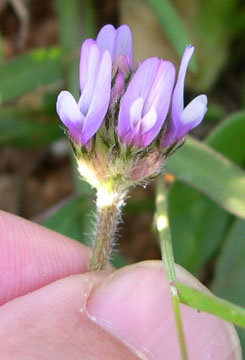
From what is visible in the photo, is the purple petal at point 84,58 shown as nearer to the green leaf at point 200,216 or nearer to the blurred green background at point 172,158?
the blurred green background at point 172,158

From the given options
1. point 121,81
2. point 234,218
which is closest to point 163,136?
point 121,81

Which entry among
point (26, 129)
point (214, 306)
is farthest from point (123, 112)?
point (26, 129)

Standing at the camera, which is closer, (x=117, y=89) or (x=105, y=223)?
(x=117, y=89)

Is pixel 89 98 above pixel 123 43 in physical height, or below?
below

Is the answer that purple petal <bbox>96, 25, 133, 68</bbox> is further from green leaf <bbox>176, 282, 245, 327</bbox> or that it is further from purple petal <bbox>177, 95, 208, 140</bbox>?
green leaf <bbox>176, 282, 245, 327</bbox>

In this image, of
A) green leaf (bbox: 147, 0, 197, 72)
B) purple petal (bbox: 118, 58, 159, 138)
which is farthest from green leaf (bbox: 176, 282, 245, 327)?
green leaf (bbox: 147, 0, 197, 72)

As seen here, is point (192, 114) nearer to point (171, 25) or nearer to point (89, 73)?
point (89, 73)
